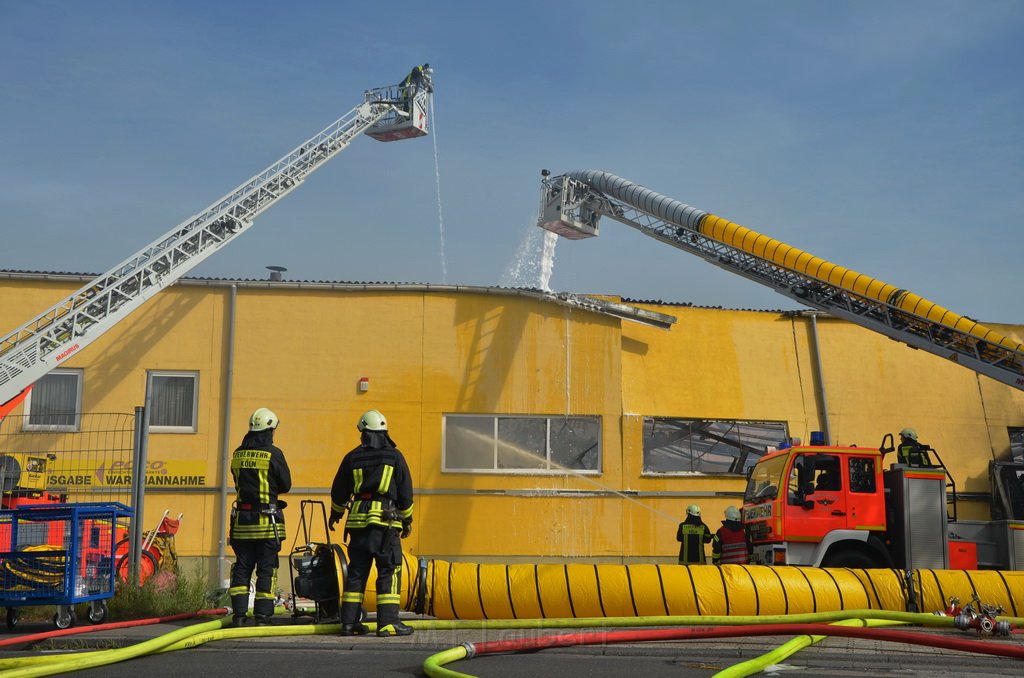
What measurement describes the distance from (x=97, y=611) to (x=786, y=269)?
10.8 metres

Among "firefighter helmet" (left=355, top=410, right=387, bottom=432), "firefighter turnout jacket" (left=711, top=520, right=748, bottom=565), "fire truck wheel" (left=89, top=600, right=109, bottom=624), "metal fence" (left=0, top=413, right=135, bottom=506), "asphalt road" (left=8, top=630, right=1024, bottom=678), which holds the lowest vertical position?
"asphalt road" (left=8, top=630, right=1024, bottom=678)

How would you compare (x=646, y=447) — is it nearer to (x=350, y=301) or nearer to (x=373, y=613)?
(x=350, y=301)

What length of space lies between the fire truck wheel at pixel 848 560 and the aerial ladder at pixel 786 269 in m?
Result: 3.58

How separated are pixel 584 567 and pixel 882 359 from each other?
1130 cm

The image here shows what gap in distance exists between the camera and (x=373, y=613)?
9.71m

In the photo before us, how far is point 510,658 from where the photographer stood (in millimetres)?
7082

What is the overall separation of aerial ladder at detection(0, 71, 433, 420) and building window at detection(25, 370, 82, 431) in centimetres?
87

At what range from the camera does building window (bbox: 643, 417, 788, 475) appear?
17562 mm

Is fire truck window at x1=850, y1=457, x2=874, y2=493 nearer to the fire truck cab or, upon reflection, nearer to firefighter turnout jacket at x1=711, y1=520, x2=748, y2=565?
the fire truck cab

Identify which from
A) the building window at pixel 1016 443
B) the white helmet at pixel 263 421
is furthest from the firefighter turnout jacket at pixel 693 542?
the building window at pixel 1016 443

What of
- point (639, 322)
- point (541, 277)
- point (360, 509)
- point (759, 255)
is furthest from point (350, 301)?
point (360, 509)

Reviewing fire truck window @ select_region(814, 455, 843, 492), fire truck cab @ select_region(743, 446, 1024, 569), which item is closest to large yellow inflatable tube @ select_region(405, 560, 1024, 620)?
fire truck cab @ select_region(743, 446, 1024, 569)

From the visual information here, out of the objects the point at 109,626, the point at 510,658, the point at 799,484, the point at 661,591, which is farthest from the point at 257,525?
the point at 799,484

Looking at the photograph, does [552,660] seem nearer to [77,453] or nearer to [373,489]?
[373,489]
